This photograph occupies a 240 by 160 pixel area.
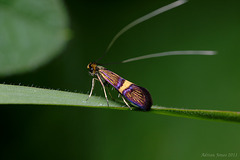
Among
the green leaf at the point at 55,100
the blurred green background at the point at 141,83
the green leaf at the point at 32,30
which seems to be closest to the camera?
the green leaf at the point at 55,100

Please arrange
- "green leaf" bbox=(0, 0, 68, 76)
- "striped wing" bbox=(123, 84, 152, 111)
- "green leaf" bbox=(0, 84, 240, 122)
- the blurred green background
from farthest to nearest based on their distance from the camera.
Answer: the blurred green background → "green leaf" bbox=(0, 0, 68, 76) → "striped wing" bbox=(123, 84, 152, 111) → "green leaf" bbox=(0, 84, 240, 122)

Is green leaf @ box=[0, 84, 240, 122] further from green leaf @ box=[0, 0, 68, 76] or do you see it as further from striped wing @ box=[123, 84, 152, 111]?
green leaf @ box=[0, 0, 68, 76]

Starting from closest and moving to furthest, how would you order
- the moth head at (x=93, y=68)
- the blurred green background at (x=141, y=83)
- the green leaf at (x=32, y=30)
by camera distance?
the green leaf at (x=32, y=30) → the moth head at (x=93, y=68) → the blurred green background at (x=141, y=83)

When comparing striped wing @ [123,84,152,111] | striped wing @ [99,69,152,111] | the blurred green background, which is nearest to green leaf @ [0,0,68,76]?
the blurred green background

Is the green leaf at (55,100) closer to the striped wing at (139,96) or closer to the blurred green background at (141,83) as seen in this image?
the striped wing at (139,96)

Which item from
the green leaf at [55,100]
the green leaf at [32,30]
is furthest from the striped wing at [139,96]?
the green leaf at [32,30]

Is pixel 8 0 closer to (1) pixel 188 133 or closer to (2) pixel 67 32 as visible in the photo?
(2) pixel 67 32

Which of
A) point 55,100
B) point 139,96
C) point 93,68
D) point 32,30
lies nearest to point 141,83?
point 93,68

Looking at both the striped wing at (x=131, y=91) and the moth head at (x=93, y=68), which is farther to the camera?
the moth head at (x=93, y=68)
